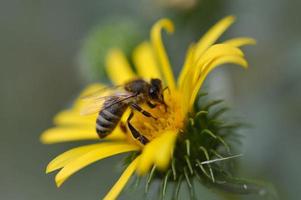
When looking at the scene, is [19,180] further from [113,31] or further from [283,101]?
[283,101]

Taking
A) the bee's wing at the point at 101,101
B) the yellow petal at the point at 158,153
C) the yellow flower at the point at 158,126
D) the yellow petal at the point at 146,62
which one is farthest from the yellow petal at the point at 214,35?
the yellow petal at the point at 158,153

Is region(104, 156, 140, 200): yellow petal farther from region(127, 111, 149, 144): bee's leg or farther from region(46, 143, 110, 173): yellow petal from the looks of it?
region(46, 143, 110, 173): yellow petal

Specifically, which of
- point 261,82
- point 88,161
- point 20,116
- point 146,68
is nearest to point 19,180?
point 20,116

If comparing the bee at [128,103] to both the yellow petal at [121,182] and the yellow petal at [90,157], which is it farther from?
the yellow petal at [121,182]

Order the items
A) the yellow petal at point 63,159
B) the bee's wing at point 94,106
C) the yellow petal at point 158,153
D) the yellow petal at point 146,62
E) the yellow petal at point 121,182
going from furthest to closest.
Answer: the yellow petal at point 146,62 → the bee's wing at point 94,106 → the yellow petal at point 63,159 → the yellow petal at point 121,182 → the yellow petal at point 158,153

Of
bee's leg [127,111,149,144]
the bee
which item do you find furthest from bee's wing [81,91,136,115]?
bee's leg [127,111,149,144]
